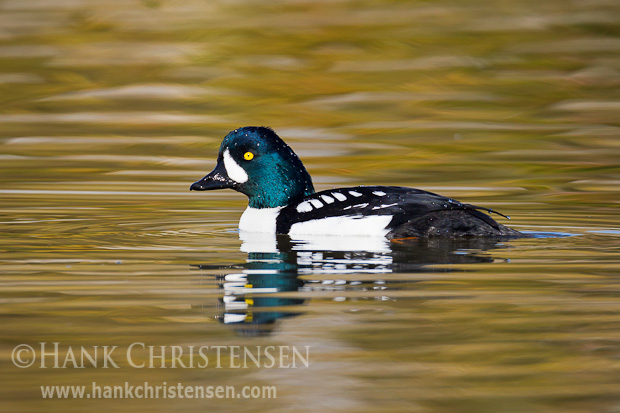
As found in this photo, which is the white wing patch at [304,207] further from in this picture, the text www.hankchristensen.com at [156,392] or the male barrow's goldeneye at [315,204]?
the text www.hankchristensen.com at [156,392]

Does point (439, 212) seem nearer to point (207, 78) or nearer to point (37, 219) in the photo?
point (37, 219)

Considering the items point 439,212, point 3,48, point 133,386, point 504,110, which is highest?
point 3,48

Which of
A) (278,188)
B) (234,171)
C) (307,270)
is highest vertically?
(234,171)

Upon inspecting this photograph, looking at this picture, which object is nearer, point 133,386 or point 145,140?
point 133,386

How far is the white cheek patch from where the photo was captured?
845 centimetres

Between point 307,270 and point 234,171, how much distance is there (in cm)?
216

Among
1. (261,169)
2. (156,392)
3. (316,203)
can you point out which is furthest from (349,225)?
(156,392)

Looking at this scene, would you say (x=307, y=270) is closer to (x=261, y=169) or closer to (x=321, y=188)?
(x=261, y=169)

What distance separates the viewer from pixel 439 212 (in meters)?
7.51

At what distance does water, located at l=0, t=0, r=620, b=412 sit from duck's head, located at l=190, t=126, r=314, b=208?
0.45 metres

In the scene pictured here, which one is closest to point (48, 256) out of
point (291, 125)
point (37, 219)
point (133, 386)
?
point (37, 219)

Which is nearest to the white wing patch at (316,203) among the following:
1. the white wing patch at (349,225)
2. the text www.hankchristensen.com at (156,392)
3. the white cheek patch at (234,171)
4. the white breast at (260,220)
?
the white wing patch at (349,225)

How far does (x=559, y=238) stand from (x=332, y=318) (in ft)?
9.75

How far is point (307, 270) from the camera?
21.2ft
